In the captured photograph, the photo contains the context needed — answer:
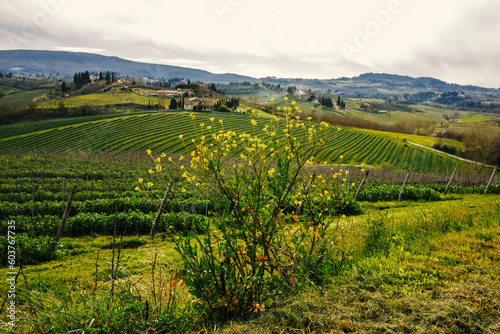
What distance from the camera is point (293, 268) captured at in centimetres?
349

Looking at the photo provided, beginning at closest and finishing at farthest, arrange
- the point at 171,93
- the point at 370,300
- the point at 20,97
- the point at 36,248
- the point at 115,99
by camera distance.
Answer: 1. the point at 370,300
2. the point at 36,248
3. the point at 115,99
4. the point at 20,97
5. the point at 171,93

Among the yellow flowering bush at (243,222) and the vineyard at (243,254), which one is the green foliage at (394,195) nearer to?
the vineyard at (243,254)

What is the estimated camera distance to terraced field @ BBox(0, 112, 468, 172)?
54031 millimetres

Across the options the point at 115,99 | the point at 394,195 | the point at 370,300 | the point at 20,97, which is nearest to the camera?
the point at 370,300

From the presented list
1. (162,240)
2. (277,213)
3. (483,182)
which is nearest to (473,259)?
(277,213)

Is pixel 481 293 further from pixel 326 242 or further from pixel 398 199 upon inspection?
pixel 398 199

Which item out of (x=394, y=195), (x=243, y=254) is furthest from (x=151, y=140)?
(x=243, y=254)

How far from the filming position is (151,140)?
188 feet

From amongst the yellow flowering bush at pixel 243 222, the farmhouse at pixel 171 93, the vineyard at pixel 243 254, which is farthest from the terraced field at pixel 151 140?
the farmhouse at pixel 171 93

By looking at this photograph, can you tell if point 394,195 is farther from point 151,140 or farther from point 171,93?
point 171,93

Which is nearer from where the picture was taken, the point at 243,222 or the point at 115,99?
the point at 243,222

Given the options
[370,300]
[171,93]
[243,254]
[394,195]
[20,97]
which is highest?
[171,93]

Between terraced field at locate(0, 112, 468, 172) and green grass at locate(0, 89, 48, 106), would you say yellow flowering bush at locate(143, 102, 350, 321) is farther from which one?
green grass at locate(0, 89, 48, 106)

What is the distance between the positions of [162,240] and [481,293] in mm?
9475
